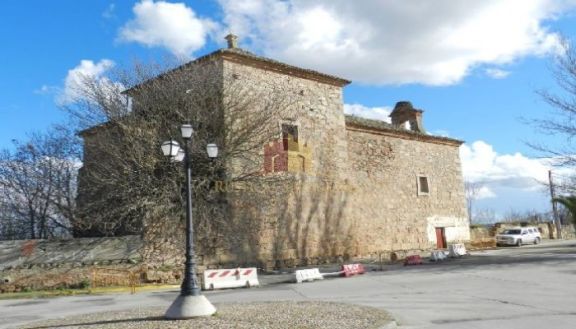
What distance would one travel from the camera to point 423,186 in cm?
Result: 3103

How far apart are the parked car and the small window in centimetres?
935

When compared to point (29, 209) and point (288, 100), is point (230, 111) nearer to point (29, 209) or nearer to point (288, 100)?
point (288, 100)

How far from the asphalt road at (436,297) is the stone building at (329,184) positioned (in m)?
4.60

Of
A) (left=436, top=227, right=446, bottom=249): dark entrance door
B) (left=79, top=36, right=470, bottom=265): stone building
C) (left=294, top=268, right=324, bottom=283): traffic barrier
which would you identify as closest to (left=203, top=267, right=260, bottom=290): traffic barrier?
(left=294, top=268, right=324, bottom=283): traffic barrier

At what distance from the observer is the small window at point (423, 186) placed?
100 feet

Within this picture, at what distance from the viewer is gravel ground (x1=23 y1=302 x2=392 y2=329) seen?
890 cm

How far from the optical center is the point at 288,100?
22953 mm

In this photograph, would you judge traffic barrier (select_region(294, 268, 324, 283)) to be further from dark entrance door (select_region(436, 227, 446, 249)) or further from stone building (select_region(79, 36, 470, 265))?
dark entrance door (select_region(436, 227, 446, 249))

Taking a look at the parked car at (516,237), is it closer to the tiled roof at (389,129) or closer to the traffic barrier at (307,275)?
the tiled roof at (389,129)

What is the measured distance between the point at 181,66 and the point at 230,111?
115 inches

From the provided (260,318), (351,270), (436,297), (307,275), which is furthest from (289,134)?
(260,318)

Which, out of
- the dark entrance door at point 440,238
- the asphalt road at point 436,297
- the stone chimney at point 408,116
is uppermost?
the stone chimney at point 408,116

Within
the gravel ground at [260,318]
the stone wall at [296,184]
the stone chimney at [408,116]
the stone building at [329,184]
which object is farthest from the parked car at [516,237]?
the gravel ground at [260,318]

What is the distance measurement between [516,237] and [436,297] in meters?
27.2
